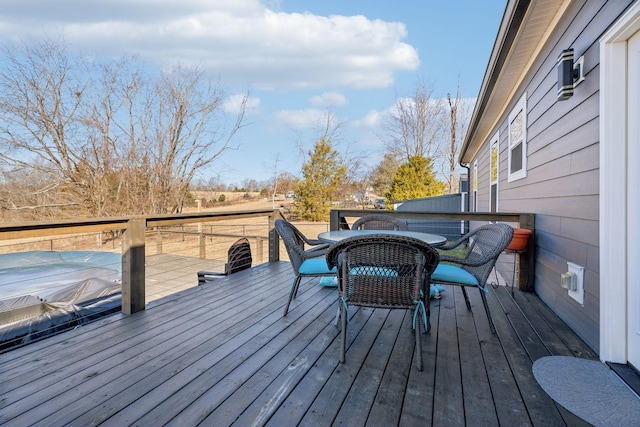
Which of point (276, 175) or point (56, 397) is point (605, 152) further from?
point (276, 175)

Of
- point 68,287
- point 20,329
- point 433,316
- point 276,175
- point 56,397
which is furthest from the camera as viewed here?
point 276,175

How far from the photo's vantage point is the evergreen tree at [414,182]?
1535 cm

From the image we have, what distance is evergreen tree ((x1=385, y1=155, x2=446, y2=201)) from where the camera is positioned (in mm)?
15352

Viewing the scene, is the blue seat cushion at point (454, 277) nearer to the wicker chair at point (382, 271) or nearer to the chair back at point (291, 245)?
the wicker chair at point (382, 271)

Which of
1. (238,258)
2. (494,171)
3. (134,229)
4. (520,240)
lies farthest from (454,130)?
(134,229)

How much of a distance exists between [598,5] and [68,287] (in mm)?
6030

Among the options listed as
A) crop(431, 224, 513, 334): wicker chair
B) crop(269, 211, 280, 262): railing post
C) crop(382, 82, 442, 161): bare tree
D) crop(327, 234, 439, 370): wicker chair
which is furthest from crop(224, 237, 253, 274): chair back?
crop(382, 82, 442, 161): bare tree

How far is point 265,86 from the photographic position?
51.5 ft

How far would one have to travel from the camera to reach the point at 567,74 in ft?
8.38

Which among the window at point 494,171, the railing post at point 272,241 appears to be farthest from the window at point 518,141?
the railing post at point 272,241

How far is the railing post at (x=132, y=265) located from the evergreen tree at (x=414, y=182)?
13611 millimetres

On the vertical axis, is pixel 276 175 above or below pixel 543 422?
above

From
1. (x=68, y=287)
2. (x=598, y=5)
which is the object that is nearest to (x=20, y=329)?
(x=68, y=287)

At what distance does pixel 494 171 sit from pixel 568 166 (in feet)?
13.3
